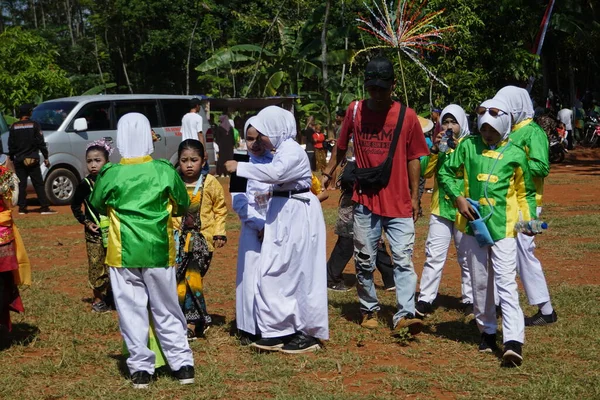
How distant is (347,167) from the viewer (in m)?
7.77

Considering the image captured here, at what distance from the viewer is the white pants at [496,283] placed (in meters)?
5.75

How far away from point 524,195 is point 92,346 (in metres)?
3.34

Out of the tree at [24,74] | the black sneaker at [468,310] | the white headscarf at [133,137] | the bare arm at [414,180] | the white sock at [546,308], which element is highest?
the tree at [24,74]

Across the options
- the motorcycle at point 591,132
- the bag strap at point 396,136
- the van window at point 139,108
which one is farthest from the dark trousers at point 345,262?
the motorcycle at point 591,132

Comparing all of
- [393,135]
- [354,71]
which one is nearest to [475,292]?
[393,135]

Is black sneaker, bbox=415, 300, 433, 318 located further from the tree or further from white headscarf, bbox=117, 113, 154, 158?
the tree

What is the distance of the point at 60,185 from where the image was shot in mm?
16625

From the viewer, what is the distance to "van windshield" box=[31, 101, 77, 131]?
54.3ft

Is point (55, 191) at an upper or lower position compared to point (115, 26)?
lower

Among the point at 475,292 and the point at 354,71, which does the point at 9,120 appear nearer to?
the point at 354,71

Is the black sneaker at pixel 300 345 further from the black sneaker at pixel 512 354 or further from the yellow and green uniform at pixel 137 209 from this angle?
the black sneaker at pixel 512 354

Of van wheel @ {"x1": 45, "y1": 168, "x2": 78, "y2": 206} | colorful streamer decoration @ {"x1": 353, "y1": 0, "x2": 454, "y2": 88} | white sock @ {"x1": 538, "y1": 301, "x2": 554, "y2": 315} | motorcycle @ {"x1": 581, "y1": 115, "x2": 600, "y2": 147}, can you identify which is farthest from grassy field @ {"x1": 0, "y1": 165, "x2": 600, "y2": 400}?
motorcycle @ {"x1": 581, "y1": 115, "x2": 600, "y2": 147}

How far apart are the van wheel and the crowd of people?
9.57m

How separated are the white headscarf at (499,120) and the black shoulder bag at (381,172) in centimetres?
72
